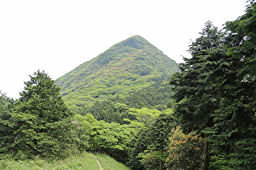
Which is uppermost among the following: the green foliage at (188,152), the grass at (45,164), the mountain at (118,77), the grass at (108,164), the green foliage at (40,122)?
the mountain at (118,77)

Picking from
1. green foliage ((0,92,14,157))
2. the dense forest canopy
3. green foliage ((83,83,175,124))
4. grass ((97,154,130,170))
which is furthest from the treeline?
green foliage ((83,83,175,124))

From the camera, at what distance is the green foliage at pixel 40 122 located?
1448cm

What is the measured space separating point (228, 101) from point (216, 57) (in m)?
2.98

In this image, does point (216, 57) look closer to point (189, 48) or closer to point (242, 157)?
point (189, 48)

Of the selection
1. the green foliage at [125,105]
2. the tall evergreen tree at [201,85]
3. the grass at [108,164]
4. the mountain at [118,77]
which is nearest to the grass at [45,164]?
the grass at [108,164]

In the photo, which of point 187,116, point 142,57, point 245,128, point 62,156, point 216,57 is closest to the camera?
point 245,128

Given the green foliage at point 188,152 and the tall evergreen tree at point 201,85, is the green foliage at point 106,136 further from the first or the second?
the tall evergreen tree at point 201,85

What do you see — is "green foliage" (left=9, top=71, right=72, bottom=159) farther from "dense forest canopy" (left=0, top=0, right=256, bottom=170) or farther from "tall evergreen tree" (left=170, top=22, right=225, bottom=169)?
"tall evergreen tree" (left=170, top=22, right=225, bottom=169)

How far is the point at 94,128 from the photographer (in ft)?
114

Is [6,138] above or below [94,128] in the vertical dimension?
above

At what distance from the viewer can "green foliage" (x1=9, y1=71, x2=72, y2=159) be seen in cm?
1448

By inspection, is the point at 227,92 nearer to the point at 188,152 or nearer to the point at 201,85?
the point at 201,85

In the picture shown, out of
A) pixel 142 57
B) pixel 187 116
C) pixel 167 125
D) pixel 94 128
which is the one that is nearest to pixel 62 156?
pixel 167 125

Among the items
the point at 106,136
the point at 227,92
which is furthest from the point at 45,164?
the point at 106,136
